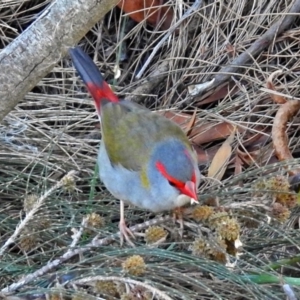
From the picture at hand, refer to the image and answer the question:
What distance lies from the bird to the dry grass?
0.39 feet

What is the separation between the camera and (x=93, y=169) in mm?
3146

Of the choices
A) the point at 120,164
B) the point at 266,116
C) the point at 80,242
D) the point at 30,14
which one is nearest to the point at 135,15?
the point at 30,14

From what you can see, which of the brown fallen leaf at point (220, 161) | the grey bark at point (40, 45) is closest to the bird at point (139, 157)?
the grey bark at point (40, 45)

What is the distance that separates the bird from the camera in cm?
228

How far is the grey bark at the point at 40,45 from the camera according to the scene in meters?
2.37

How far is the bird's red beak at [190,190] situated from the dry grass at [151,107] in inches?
3.7

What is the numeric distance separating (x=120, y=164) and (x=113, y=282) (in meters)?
0.76

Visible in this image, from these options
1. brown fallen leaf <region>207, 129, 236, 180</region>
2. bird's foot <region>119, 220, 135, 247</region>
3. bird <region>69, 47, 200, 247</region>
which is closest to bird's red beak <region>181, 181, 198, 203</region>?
bird <region>69, 47, 200, 247</region>

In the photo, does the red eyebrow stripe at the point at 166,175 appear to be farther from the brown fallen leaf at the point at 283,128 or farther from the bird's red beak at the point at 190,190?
the brown fallen leaf at the point at 283,128

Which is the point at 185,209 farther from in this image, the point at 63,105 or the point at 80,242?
the point at 63,105

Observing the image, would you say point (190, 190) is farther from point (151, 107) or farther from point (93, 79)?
point (151, 107)

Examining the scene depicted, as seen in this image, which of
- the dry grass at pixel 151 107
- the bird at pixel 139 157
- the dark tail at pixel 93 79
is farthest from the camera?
the dark tail at pixel 93 79

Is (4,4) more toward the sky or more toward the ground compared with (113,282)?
more toward the sky

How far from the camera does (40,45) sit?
238cm
